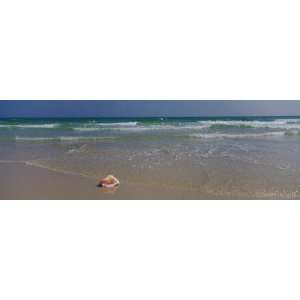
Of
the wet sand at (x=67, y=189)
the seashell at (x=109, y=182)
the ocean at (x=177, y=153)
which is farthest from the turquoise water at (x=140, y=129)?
the seashell at (x=109, y=182)

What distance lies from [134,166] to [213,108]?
1.40 meters

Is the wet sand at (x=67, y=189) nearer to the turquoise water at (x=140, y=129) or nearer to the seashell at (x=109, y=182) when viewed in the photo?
the seashell at (x=109, y=182)

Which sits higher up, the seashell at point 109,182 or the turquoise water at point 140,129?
the turquoise water at point 140,129

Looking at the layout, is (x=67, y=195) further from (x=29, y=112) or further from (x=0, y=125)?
(x=0, y=125)

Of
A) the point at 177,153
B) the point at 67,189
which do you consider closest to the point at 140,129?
the point at 177,153

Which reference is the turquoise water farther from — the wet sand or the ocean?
the wet sand

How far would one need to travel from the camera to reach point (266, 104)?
4.10 meters

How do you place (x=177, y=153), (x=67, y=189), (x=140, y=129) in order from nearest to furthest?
1. (x=67, y=189)
2. (x=177, y=153)
3. (x=140, y=129)

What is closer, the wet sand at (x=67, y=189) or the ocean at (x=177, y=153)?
the wet sand at (x=67, y=189)

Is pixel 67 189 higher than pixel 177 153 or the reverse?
the reverse

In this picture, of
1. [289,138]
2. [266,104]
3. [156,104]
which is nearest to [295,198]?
[266,104]

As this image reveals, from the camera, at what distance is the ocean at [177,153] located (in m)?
3.78

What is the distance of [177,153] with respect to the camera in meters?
5.16

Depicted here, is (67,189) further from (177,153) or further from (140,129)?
(140,129)
